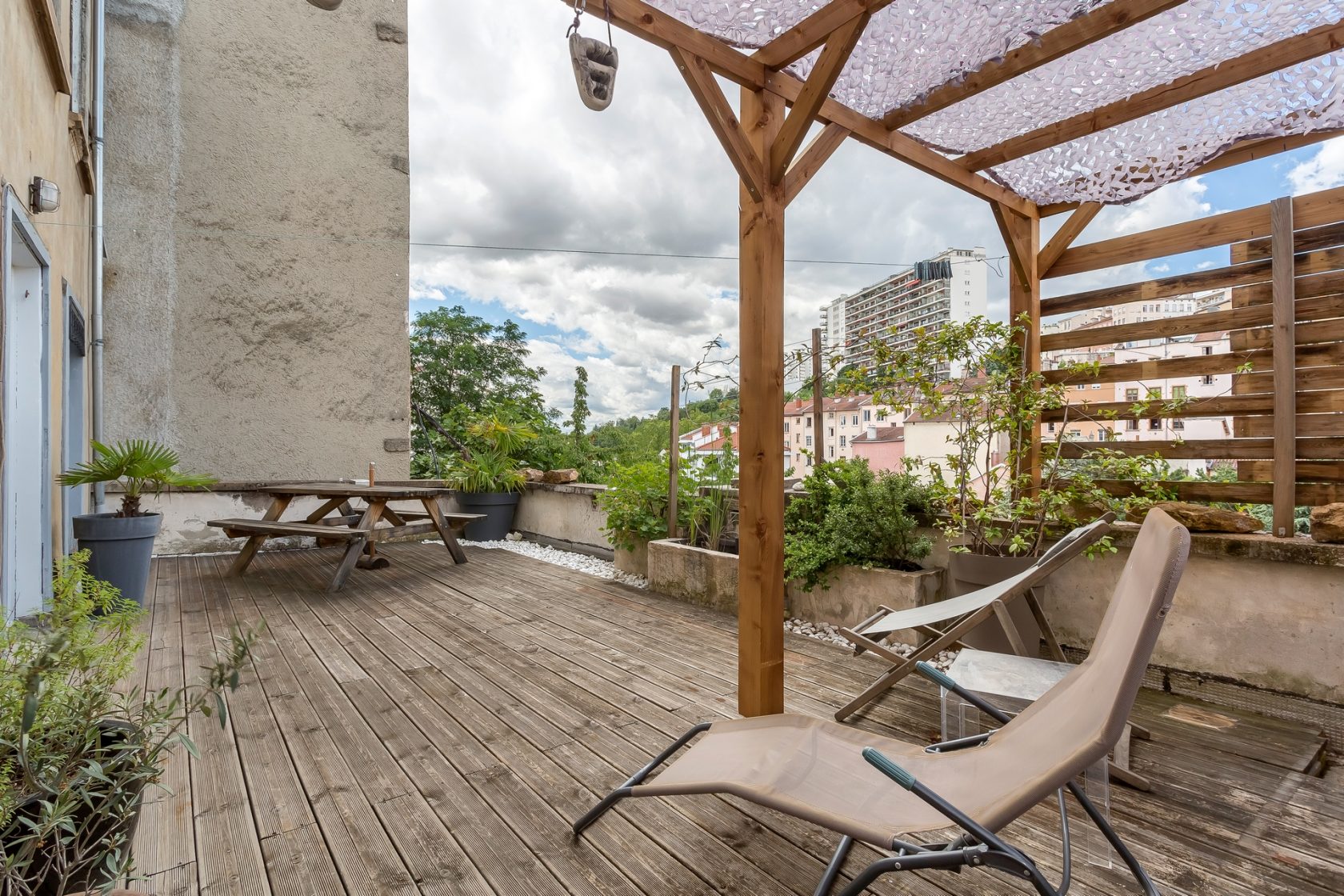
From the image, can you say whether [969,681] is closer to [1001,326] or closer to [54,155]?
[1001,326]

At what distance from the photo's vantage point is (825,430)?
13.9 ft

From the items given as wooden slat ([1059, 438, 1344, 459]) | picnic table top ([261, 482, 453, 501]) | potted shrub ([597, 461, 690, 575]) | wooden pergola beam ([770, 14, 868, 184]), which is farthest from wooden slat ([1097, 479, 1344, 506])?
picnic table top ([261, 482, 453, 501])

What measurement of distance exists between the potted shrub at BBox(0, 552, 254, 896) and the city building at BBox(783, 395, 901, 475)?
3270 millimetres

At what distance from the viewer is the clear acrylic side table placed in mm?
1667

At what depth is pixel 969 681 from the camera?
2047 millimetres

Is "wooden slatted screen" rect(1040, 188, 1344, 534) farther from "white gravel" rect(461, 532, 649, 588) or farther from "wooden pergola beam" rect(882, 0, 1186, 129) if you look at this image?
"white gravel" rect(461, 532, 649, 588)

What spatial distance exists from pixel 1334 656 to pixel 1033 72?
8.05 ft

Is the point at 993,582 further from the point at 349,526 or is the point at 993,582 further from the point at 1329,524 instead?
the point at 349,526

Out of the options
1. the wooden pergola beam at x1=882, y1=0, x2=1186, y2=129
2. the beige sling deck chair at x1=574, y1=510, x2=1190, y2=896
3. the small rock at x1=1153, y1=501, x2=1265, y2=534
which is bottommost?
the beige sling deck chair at x1=574, y1=510, x2=1190, y2=896

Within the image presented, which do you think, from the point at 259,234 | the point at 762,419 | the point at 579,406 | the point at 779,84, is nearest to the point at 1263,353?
the point at 762,419

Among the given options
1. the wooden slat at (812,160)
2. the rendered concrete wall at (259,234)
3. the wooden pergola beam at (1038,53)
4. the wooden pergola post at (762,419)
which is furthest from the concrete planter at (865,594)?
the rendered concrete wall at (259,234)

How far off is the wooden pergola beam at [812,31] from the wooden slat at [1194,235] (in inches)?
72.0

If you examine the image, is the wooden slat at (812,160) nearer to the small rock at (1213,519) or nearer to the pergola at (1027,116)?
the pergola at (1027,116)

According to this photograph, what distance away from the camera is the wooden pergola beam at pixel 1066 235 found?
341 cm
